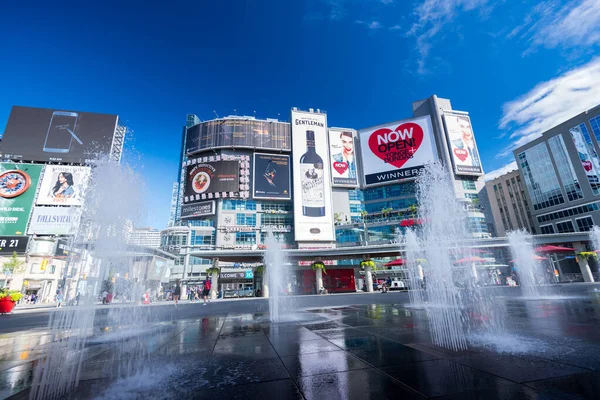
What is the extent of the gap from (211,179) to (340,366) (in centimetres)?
5789

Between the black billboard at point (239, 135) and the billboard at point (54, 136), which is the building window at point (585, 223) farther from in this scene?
the billboard at point (54, 136)

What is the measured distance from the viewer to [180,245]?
5491 centimetres

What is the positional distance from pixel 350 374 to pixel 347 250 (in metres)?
34.6

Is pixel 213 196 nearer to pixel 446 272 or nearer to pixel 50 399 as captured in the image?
pixel 446 272

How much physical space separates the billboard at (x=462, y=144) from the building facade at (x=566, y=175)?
10.8 meters

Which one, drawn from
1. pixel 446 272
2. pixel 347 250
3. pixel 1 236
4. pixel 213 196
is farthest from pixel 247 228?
pixel 446 272

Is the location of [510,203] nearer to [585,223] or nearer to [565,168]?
[565,168]

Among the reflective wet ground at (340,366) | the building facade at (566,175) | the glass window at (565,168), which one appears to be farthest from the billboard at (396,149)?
the reflective wet ground at (340,366)

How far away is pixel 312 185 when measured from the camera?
5809 cm

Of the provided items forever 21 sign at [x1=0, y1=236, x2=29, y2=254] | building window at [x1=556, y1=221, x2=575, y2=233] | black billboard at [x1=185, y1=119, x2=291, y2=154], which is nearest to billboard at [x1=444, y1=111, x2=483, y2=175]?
building window at [x1=556, y1=221, x2=575, y2=233]

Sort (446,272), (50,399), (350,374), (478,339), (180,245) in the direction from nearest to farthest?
(50,399)
(350,374)
(478,339)
(446,272)
(180,245)

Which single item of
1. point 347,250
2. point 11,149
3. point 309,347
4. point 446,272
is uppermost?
point 11,149

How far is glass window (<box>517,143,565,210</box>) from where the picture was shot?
5759 centimetres

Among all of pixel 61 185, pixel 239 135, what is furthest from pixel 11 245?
pixel 239 135
